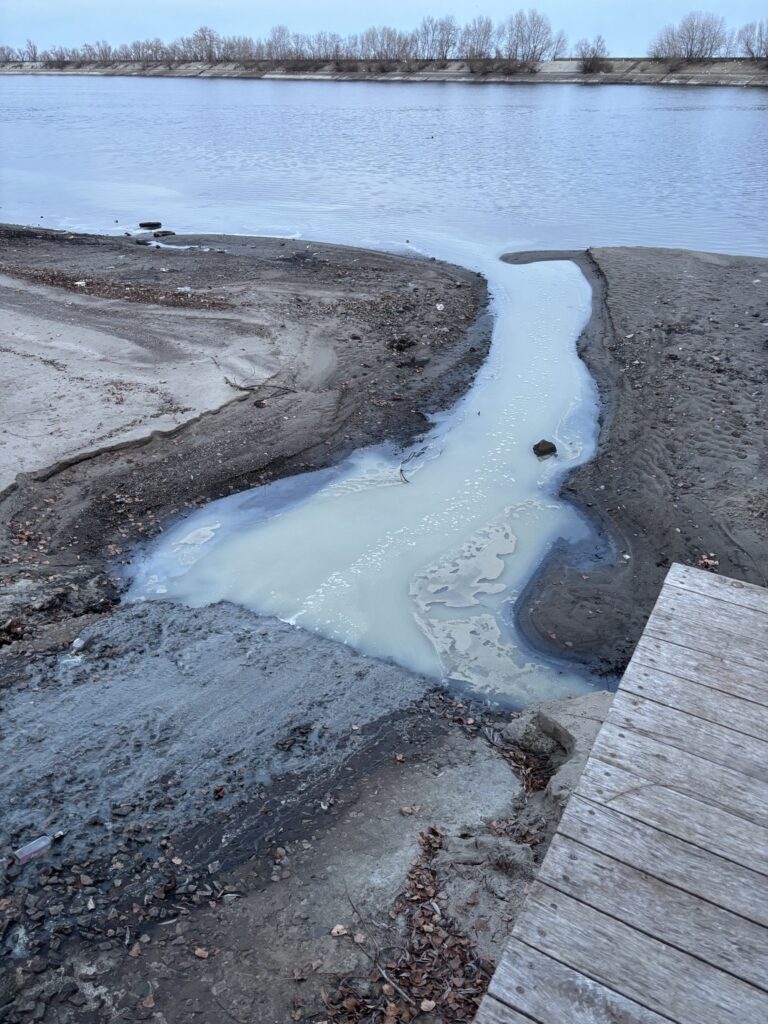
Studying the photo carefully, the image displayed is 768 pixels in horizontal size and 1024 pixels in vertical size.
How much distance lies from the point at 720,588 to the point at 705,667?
47 centimetres

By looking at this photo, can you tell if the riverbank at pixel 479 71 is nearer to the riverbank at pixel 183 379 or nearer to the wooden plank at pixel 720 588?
the riverbank at pixel 183 379

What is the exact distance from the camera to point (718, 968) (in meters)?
1.79

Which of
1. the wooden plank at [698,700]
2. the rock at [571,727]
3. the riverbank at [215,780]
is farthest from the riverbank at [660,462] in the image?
the wooden plank at [698,700]

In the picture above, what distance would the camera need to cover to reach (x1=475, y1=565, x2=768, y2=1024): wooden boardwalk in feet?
5.75

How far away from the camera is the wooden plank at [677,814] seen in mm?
2059

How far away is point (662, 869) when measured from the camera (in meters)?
2.02

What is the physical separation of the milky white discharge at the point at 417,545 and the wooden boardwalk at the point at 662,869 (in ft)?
8.72

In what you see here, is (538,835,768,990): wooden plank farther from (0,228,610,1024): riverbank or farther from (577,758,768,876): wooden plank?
(0,228,610,1024): riverbank

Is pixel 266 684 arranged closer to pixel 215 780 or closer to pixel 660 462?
pixel 215 780

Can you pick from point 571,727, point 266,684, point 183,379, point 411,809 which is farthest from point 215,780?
point 183,379

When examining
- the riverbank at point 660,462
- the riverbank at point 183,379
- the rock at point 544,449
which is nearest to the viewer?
the riverbank at point 660,462

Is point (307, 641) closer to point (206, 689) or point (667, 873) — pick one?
point (206, 689)

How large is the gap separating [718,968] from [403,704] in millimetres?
3181

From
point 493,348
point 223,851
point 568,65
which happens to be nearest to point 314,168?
point 493,348
